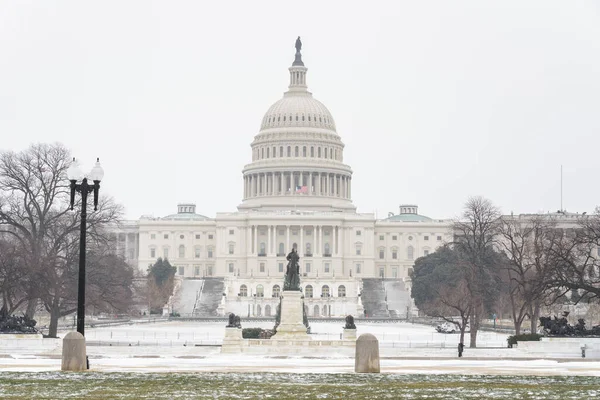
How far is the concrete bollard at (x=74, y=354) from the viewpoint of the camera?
102 ft

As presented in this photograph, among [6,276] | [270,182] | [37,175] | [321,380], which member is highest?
[270,182]

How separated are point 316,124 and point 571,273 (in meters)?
137

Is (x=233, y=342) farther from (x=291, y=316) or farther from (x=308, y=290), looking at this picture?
(x=308, y=290)

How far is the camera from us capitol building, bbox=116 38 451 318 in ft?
591

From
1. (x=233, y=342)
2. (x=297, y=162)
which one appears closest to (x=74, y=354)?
(x=233, y=342)

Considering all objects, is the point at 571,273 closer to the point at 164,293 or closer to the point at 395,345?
the point at 395,345

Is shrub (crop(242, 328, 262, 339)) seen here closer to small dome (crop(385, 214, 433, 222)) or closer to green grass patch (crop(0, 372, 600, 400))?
green grass patch (crop(0, 372, 600, 400))

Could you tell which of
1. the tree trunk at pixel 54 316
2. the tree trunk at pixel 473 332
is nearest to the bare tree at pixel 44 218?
the tree trunk at pixel 54 316

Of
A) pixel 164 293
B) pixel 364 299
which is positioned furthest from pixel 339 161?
pixel 164 293

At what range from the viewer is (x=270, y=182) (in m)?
191

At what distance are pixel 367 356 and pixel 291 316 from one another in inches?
1024

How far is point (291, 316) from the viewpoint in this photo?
57.3m

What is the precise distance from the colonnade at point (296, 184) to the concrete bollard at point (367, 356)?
15617cm

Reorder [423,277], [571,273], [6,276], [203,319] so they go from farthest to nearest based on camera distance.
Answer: [423,277] → [203,319] → [6,276] → [571,273]
